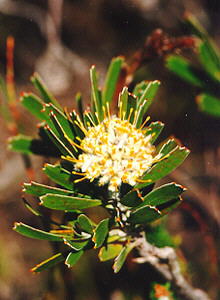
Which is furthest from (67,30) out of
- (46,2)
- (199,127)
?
(199,127)

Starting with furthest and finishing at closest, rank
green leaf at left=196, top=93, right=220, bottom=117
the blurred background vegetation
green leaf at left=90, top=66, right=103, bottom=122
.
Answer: the blurred background vegetation, green leaf at left=196, top=93, right=220, bottom=117, green leaf at left=90, top=66, right=103, bottom=122

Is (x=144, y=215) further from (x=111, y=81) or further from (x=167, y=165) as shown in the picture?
(x=111, y=81)

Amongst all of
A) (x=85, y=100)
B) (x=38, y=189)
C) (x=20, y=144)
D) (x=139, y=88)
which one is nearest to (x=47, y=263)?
(x=38, y=189)

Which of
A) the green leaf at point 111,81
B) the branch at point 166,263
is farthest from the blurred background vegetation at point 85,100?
the green leaf at point 111,81

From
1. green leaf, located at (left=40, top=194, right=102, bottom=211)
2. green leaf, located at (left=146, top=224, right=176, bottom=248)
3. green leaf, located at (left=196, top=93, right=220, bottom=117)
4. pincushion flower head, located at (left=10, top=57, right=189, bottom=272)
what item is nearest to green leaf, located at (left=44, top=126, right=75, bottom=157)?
pincushion flower head, located at (left=10, top=57, right=189, bottom=272)

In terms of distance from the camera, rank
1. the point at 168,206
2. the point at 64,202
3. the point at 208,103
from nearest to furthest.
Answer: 1. the point at 64,202
2. the point at 168,206
3. the point at 208,103

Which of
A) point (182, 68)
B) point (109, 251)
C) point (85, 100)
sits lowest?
point (109, 251)

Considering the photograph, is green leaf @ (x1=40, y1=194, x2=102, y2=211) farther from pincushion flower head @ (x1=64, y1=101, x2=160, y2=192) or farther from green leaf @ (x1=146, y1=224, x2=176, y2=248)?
green leaf @ (x1=146, y1=224, x2=176, y2=248)
